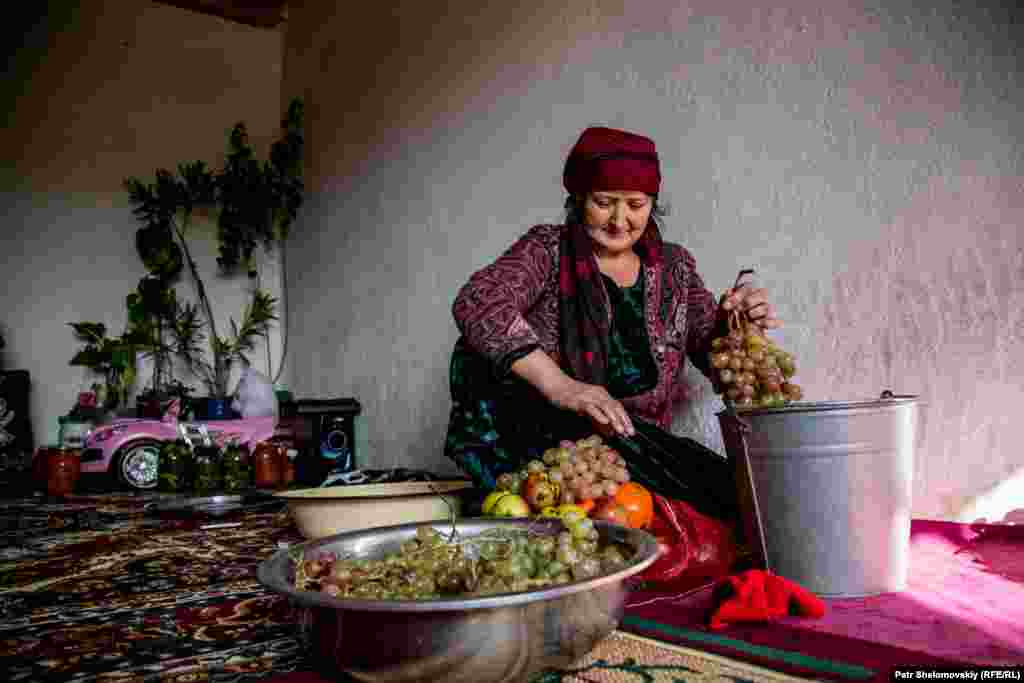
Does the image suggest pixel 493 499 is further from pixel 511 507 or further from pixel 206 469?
pixel 206 469

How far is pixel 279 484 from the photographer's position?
3.85m

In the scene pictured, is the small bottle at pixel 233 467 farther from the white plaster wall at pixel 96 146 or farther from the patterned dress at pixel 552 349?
the patterned dress at pixel 552 349

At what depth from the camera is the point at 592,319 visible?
194 centimetres

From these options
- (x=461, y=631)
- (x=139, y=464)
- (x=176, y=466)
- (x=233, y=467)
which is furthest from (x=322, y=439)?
(x=461, y=631)

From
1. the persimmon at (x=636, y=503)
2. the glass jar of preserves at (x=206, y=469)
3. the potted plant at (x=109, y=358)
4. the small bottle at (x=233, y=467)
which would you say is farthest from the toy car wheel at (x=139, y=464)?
the persimmon at (x=636, y=503)

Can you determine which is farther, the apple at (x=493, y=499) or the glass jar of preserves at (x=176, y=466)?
the glass jar of preserves at (x=176, y=466)

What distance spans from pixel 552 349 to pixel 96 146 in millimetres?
3971

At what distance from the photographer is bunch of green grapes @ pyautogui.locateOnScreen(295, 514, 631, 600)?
99 centimetres

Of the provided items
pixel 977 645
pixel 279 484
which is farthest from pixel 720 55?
pixel 279 484

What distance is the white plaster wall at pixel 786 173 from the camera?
1.84 m

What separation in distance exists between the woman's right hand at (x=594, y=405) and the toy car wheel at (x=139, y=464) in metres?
2.95

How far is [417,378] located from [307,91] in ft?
7.44

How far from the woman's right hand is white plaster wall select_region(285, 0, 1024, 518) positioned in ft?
2.90

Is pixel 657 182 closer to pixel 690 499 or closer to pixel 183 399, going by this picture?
pixel 690 499
